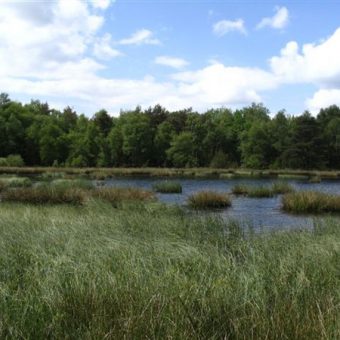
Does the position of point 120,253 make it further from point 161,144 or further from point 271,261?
point 161,144

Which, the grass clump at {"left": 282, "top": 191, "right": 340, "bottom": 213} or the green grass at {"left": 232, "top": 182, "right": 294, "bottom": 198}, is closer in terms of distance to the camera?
the grass clump at {"left": 282, "top": 191, "right": 340, "bottom": 213}

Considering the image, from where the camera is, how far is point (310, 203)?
892 inches

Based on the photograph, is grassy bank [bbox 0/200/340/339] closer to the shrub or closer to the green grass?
the shrub

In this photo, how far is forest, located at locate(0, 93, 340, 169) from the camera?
2987 inches

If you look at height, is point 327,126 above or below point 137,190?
above

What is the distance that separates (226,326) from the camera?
16.0 ft

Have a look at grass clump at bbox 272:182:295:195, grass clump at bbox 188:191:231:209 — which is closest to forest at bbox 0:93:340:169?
grass clump at bbox 272:182:295:195

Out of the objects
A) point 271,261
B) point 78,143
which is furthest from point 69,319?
point 78,143

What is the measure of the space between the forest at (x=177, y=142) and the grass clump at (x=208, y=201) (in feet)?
170

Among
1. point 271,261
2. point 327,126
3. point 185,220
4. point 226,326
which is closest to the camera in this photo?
point 226,326

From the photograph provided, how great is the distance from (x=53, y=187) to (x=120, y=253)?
55.8ft

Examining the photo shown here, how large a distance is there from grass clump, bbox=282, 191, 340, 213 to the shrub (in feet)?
28.6

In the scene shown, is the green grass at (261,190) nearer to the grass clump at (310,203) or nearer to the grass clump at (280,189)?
the grass clump at (280,189)

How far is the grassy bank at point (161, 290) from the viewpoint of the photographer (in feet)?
15.3
